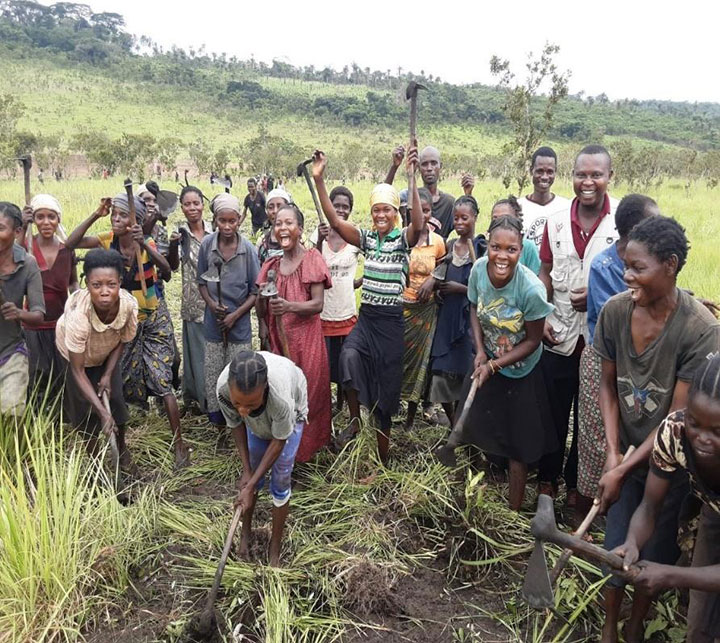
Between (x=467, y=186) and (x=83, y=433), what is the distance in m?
3.65

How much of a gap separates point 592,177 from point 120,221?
294 centimetres

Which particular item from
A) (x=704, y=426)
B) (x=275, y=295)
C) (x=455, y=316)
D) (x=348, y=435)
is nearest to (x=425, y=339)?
(x=455, y=316)

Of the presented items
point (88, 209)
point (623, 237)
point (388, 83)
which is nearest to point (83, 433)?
point (623, 237)

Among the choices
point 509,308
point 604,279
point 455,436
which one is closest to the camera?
point 604,279

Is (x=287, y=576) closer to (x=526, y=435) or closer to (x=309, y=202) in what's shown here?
(x=526, y=435)

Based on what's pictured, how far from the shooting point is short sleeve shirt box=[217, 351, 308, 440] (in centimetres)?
262

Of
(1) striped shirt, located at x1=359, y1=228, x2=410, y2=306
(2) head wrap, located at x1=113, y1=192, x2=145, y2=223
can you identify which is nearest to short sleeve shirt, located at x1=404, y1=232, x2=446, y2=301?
(1) striped shirt, located at x1=359, y1=228, x2=410, y2=306

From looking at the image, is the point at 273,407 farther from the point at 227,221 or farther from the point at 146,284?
the point at 146,284

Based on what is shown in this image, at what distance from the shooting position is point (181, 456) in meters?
3.81

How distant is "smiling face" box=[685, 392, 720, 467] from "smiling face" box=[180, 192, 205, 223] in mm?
3503

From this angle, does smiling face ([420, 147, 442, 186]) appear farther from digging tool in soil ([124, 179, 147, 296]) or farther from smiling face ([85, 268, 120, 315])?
smiling face ([85, 268, 120, 315])

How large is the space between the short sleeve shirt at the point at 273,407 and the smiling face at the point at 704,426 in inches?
62.9

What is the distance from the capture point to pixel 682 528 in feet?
7.88

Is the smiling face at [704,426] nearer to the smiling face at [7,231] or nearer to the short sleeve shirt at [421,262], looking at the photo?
the short sleeve shirt at [421,262]
